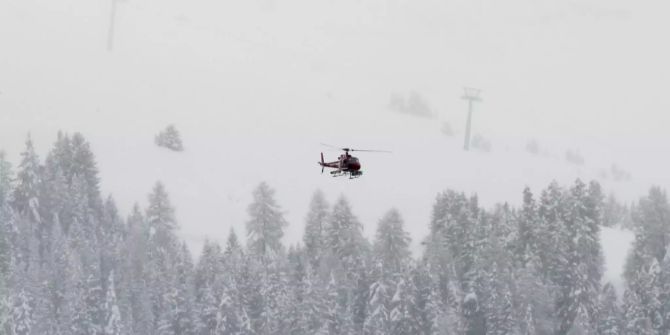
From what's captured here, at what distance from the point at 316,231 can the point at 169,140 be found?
120 ft

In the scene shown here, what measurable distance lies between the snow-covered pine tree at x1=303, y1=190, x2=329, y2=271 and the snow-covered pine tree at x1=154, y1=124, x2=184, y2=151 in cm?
3212

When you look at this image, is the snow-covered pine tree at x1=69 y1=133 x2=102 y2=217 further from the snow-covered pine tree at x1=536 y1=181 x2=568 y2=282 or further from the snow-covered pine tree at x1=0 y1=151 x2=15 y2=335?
the snow-covered pine tree at x1=536 y1=181 x2=568 y2=282

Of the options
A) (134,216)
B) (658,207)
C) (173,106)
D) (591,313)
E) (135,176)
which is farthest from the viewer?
(173,106)

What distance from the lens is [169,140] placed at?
4744 inches

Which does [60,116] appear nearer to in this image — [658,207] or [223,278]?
[223,278]

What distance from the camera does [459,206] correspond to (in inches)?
3674

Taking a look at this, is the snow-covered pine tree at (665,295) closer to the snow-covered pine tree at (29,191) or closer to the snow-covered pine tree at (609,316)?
the snow-covered pine tree at (609,316)

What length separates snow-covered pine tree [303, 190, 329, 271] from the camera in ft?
290

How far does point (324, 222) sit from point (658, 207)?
35.9 m

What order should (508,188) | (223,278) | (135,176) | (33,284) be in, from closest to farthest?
1. (33,284)
2. (223,278)
3. (135,176)
4. (508,188)

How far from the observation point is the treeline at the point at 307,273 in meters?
75.5

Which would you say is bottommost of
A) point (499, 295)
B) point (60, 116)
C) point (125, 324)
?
point (125, 324)

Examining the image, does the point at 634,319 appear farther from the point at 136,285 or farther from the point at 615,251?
the point at 136,285

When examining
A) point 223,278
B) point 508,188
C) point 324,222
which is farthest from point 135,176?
point 508,188
